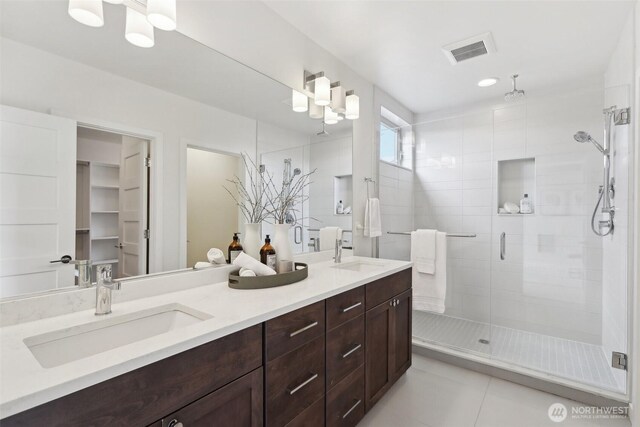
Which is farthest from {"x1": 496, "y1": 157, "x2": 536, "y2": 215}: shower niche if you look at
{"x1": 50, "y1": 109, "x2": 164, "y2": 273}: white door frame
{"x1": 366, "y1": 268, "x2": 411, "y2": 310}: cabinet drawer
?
{"x1": 50, "y1": 109, "x2": 164, "y2": 273}: white door frame

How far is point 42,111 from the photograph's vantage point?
0.99 meters

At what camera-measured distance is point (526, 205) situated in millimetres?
2824

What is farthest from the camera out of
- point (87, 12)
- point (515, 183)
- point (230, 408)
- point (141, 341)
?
point (515, 183)

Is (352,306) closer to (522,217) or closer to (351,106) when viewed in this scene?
(351,106)

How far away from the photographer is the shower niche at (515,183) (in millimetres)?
2826

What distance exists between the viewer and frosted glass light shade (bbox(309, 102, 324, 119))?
219cm

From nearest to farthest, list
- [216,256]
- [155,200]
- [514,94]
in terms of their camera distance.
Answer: [155,200]
[216,256]
[514,94]

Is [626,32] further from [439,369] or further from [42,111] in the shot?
[42,111]

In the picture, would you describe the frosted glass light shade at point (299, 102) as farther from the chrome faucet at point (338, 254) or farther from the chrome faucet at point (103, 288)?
the chrome faucet at point (103, 288)

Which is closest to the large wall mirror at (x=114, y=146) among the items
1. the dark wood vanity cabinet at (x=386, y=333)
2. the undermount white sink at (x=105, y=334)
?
the undermount white sink at (x=105, y=334)

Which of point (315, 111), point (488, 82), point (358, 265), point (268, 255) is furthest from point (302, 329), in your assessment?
point (488, 82)

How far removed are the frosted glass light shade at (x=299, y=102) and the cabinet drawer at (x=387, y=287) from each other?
128 centimetres

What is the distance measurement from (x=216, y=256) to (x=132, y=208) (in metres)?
0.46

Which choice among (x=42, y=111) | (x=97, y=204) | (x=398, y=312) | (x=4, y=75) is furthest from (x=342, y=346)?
(x=4, y=75)
